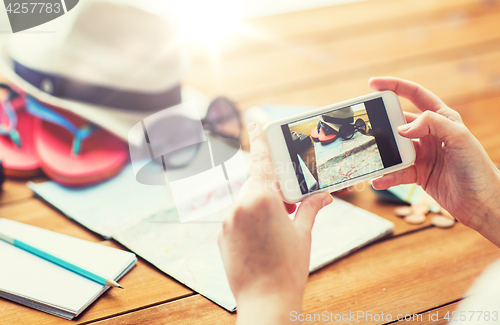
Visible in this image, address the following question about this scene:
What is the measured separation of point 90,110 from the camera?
0.74 m

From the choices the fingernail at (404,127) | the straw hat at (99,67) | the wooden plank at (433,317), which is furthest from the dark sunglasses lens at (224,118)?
the wooden plank at (433,317)

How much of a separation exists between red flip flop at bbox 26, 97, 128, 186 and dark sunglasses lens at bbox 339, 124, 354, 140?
415mm

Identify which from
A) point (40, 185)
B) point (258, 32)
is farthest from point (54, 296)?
point (258, 32)

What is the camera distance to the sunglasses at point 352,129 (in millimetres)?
541

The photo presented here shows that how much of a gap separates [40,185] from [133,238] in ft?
0.76

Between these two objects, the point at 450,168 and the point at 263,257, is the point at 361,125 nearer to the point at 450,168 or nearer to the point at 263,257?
the point at 450,168

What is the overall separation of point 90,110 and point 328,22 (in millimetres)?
859

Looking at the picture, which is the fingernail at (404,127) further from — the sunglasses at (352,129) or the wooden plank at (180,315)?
the wooden plank at (180,315)

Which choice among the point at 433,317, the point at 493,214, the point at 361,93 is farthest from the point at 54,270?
the point at 361,93

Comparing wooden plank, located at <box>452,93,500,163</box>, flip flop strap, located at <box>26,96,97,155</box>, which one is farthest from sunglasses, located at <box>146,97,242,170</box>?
wooden plank, located at <box>452,93,500,163</box>

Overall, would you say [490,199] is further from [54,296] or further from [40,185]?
[40,185]

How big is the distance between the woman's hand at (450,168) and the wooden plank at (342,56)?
435mm

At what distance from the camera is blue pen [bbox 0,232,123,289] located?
482mm

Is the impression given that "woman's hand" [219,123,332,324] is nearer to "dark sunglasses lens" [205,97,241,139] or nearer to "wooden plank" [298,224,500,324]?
"wooden plank" [298,224,500,324]
